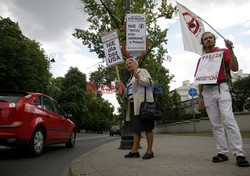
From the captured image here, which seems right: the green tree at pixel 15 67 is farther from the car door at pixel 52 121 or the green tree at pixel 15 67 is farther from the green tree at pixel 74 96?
the car door at pixel 52 121

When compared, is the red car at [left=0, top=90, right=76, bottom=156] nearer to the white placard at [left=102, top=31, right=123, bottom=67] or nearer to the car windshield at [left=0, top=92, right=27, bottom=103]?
the car windshield at [left=0, top=92, right=27, bottom=103]

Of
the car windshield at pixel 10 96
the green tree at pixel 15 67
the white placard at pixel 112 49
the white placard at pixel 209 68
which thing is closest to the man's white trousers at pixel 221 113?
the white placard at pixel 209 68

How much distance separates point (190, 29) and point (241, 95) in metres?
21.7

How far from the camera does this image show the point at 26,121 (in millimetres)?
7004

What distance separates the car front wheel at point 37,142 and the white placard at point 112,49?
254 cm

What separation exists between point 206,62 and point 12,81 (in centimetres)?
3101

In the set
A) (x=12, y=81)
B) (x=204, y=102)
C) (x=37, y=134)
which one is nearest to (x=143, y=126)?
(x=204, y=102)

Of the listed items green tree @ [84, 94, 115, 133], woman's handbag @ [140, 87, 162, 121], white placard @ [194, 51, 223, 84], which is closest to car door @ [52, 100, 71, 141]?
woman's handbag @ [140, 87, 162, 121]

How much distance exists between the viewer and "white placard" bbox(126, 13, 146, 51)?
859cm

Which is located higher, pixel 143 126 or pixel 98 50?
pixel 98 50

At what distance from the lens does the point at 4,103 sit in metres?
6.96

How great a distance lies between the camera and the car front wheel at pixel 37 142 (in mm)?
7169

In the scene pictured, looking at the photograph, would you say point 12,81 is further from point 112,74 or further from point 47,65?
point 47,65

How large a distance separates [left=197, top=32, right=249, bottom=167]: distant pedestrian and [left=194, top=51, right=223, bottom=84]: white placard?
0.09 metres
